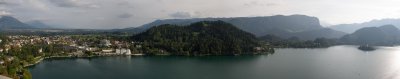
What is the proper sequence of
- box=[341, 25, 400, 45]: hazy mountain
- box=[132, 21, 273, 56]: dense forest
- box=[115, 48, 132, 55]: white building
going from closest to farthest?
box=[115, 48, 132, 55]: white building
box=[132, 21, 273, 56]: dense forest
box=[341, 25, 400, 45]: hazy mountain

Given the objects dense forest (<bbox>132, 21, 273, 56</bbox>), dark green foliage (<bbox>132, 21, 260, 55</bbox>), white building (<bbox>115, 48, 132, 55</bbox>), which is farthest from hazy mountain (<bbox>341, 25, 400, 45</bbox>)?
white building (<bbox>115, 48, 132, 55</bbox>)

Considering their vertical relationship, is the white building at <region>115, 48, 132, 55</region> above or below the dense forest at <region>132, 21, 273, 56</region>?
below

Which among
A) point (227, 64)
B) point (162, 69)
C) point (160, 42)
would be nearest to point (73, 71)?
point (162, 69)

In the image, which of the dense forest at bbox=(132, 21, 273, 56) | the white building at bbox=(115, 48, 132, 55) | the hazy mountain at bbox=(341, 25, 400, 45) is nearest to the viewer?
the white building at bbox=(115, 48, 132, 55)

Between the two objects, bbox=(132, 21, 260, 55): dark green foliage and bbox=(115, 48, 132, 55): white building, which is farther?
bbox=(132, 21, 260, 55): dark green foliage

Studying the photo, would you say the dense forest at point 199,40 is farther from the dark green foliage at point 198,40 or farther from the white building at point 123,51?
the white building at point 123,51

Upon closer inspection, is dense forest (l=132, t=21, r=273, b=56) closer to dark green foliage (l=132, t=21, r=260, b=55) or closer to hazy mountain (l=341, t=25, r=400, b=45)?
dark green foliage (l=132, t=21, r=260, b=55)

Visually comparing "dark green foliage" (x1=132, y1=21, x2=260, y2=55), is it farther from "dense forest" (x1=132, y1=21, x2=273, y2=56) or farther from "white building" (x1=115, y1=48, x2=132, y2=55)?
"white building" (x1=115, y1=48, x2=132, y2=55)
